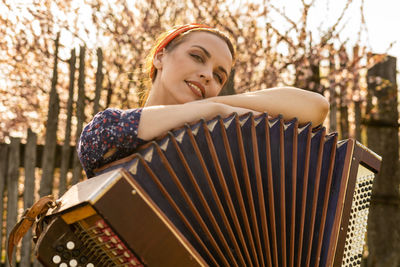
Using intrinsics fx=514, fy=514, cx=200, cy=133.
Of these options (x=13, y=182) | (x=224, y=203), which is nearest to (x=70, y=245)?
(x=224, y=203)

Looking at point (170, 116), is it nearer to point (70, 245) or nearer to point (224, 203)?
point (224, 203)

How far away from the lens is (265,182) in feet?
5.69

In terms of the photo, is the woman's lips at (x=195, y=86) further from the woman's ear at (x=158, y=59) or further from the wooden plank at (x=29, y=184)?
the wooden plank at (x=29, y=184)

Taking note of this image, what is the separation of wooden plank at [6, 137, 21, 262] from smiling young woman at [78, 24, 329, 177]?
2242mm

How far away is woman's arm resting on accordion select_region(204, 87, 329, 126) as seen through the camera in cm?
184

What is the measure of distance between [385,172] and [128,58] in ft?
9.79

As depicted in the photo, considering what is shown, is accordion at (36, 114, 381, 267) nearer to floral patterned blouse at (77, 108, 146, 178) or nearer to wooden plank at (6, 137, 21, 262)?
floral patterned blouse at (77, 108, 146, 178)

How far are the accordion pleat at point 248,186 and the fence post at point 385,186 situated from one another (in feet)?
9.58

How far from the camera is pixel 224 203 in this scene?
1.67 metres

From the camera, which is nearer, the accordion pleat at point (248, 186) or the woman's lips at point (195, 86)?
the accordion pleat at point (248, 186)

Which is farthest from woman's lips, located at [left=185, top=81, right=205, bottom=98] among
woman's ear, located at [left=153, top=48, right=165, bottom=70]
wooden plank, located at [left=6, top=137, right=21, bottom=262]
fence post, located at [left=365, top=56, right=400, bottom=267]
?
fence post, located at [left=365, top=56, right=400, bottom=267]

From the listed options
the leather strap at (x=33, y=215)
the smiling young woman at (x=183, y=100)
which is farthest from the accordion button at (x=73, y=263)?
the smiling young woman at (x=183, y=100)

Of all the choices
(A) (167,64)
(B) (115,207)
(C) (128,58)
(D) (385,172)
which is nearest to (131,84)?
(C) (128,58)

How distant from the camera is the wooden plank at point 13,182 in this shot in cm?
417
